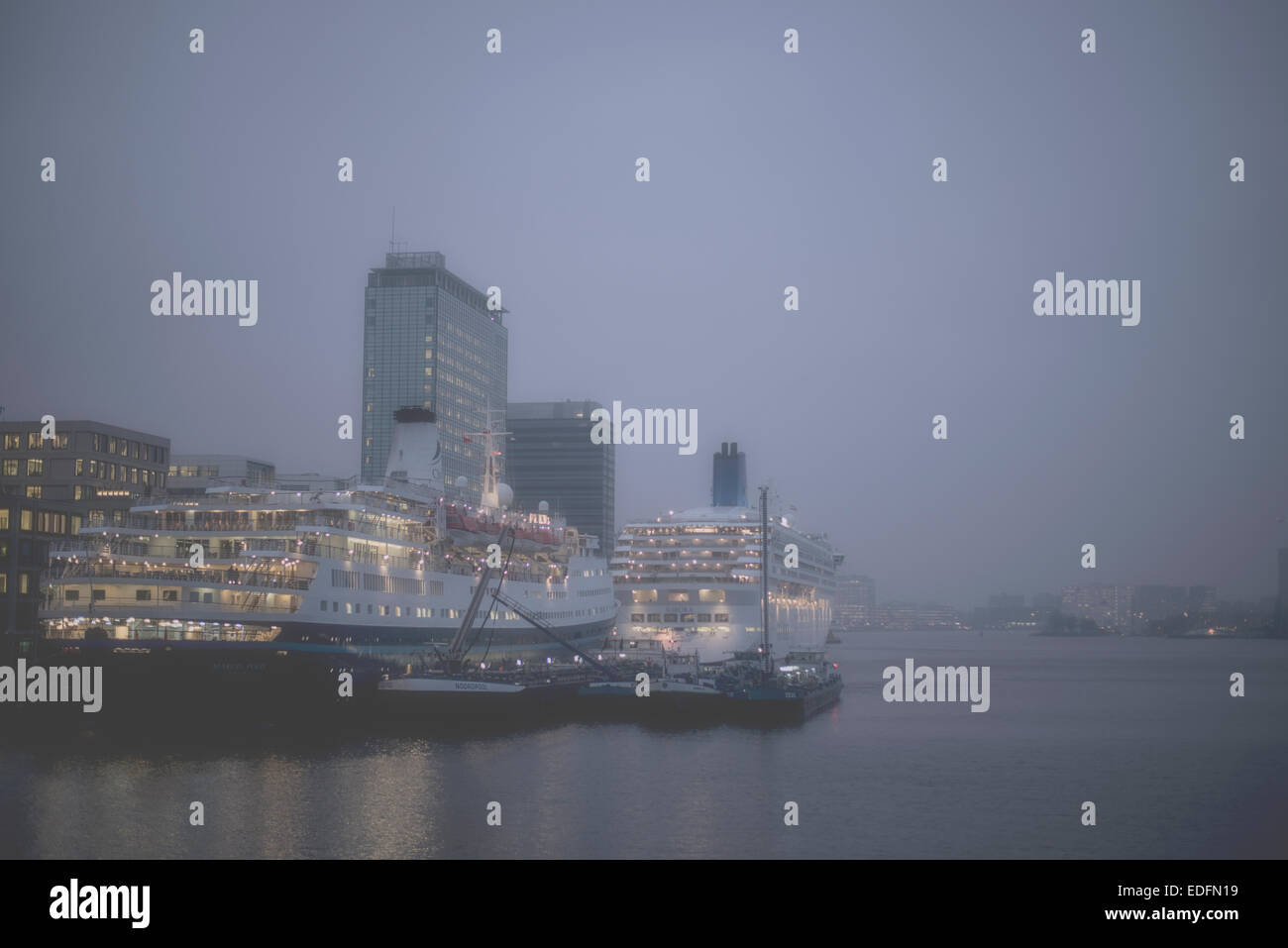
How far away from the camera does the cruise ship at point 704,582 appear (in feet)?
329

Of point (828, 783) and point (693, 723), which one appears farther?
point (693, 723)

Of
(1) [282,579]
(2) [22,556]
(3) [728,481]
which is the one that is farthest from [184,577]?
(3) [728,481]

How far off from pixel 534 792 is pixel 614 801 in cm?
304

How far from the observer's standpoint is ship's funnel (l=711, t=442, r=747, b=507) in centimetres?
12531

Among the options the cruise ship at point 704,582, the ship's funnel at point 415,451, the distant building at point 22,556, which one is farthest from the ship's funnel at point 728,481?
the distant building at point 22,556

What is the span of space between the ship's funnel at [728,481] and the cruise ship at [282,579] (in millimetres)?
52182

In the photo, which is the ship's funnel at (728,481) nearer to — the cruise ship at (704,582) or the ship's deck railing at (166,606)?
the cruise ship at (704,582)

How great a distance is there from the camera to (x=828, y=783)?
45.6 m

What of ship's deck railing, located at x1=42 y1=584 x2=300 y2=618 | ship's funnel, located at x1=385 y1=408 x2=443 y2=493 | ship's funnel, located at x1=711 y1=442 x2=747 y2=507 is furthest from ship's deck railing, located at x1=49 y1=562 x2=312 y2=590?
ship's funnel, located at x1=711 y1=442 x2=747 y2=507

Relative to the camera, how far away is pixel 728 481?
12556 cm

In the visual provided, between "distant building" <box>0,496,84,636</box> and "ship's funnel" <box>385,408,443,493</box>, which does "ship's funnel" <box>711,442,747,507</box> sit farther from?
"distant building" <box>0,496,84,636</box>
